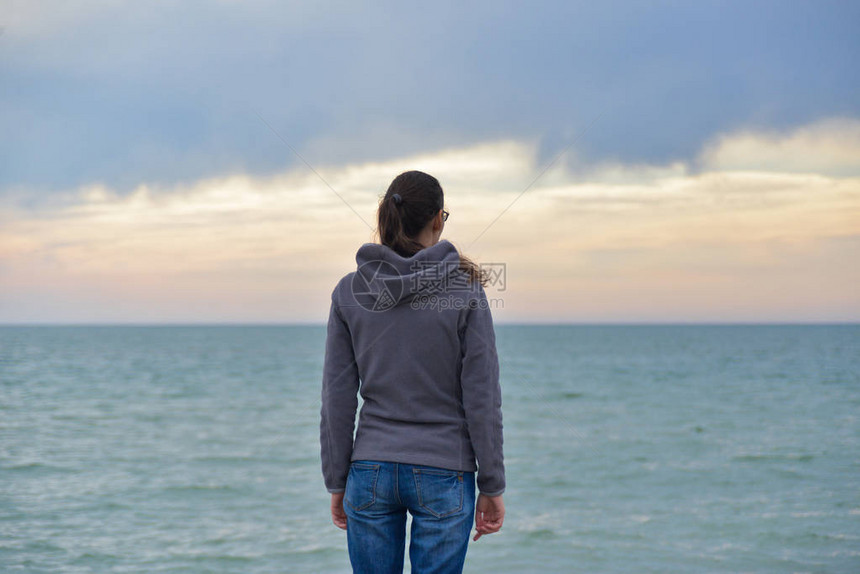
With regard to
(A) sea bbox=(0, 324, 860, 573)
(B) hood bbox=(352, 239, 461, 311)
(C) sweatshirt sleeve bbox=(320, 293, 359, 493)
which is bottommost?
(A) sea bbox=(0, 324, 860, 573)

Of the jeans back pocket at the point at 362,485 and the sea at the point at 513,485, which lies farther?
the sea at the point at 513,485

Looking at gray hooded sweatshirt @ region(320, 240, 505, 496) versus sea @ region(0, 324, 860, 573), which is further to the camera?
sea @ region(0, 324, 860, 573)

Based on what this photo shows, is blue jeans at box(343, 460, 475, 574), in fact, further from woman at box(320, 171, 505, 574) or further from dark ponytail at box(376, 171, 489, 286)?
dark ponytail at box(376, 171, 489, 286)

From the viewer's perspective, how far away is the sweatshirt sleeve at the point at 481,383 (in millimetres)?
2062

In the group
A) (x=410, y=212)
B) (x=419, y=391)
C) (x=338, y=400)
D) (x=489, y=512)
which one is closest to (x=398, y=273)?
(x=410, y=212)

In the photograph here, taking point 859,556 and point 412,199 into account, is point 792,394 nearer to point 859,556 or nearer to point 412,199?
point 859,556

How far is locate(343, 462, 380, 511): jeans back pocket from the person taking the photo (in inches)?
82.1

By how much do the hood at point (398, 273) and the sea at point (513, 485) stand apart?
5054 mm

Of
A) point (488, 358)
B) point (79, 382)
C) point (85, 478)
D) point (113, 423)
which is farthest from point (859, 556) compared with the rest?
point (79, 382)

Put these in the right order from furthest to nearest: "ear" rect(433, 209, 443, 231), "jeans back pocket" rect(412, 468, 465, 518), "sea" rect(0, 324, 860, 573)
A: "sea" rect(0, 324, 860, 573) < "ear" rect(433, 209, 443, 231) < "jeans back pocket" rect(412, 468, 465, 518)

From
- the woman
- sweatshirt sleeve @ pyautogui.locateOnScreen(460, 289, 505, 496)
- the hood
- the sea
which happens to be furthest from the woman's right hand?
the sea

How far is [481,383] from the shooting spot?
6.80 feet

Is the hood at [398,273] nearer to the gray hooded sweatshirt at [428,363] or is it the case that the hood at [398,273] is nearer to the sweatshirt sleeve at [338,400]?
the gray hooded sweatshirt at [428,363]

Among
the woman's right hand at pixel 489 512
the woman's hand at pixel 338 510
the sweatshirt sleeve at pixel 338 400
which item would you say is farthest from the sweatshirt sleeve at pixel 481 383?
the woman's hand at pixel 338 510
